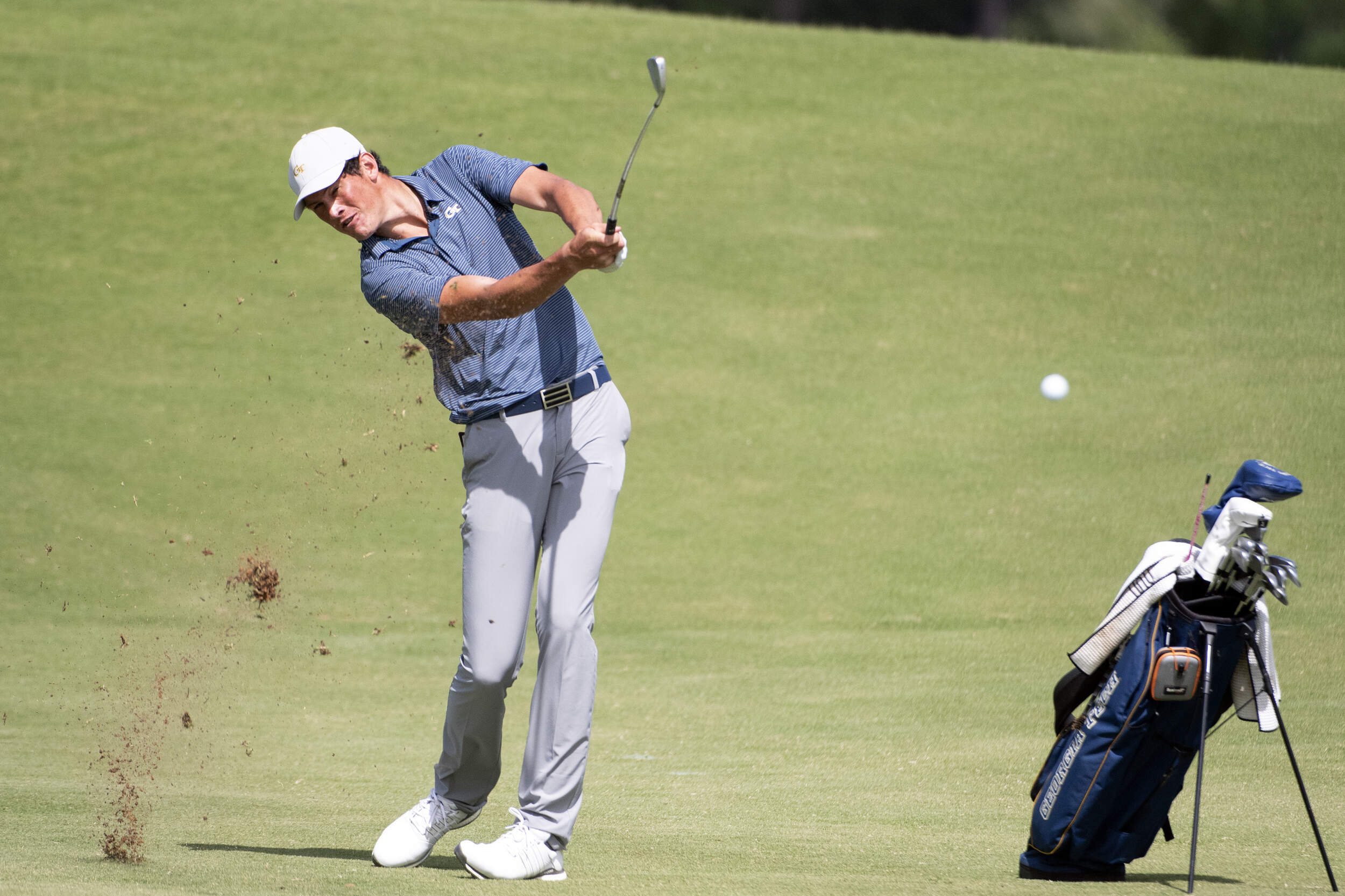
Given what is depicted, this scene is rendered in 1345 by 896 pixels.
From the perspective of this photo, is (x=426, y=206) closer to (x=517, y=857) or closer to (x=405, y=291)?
(x=405, y=291)

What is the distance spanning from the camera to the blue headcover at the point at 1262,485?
3.39 metres

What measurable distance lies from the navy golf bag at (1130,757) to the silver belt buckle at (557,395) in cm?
157

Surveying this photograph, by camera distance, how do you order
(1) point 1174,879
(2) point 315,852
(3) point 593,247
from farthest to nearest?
(2) point 315,852 < (1) point 1174,879 < (3) point 593,247

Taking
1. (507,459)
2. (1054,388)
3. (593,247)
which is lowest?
(507,459)

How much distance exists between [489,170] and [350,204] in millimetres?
366

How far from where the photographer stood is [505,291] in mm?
3041

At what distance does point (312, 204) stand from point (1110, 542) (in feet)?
21.8

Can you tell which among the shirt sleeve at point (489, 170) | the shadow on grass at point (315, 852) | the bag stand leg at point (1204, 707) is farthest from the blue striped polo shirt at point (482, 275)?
the bag stand leg at point (1204, 707)

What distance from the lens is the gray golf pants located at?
11.2ft

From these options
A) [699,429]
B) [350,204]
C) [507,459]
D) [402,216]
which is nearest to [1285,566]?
[507,459]

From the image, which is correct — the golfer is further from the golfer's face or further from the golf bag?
the golf bag

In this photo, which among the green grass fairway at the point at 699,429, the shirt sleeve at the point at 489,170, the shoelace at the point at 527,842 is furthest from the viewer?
the green grass fairway at the point at 699,429

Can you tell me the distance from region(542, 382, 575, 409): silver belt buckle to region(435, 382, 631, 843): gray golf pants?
20 mm

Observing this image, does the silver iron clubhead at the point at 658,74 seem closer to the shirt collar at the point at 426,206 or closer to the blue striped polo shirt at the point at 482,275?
the blue striped polo shirt at the point at 482,275
